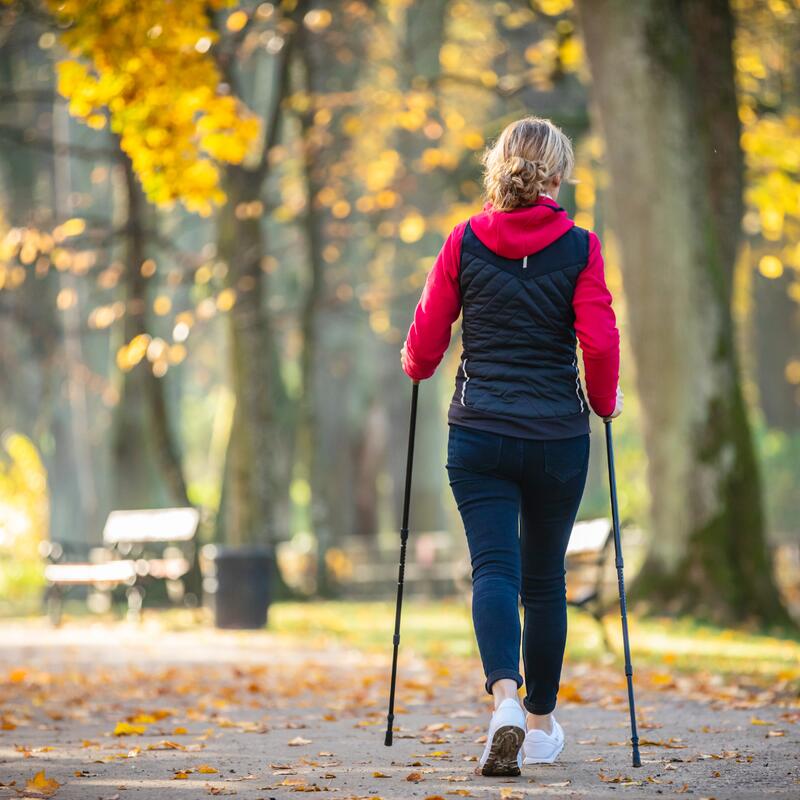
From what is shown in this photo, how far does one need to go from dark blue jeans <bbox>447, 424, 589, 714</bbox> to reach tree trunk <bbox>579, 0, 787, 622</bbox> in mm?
8170

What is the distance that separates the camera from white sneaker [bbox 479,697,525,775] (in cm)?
516

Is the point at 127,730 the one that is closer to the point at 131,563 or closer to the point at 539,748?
the point at 539,748

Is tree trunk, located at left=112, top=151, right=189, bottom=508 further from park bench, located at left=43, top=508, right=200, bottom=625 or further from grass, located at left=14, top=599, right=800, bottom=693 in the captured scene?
grass, located at left=14, top=599, right=800, bottom=693

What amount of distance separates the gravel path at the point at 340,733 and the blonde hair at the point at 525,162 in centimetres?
190

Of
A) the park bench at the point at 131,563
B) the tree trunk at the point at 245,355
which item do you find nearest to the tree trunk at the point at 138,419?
the tree trunk at the point at 245,355

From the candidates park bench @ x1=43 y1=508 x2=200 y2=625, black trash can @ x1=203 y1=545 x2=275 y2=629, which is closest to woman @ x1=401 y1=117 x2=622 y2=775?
black trash can @ x1=203 y1=545 x2=275 y2=629

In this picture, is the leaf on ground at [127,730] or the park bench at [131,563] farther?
the park bench at [131,563]

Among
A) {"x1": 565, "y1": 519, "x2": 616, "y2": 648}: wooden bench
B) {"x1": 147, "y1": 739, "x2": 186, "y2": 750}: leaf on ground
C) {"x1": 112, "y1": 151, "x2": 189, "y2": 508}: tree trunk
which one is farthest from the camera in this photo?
{"x1": 112, "y1": 151, "x2": 189, "y2": 508}: tree trunk

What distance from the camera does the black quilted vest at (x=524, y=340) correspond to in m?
5.45

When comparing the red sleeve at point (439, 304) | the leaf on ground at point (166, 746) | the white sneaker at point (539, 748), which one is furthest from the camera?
the leaf on ground at point (166, 746)

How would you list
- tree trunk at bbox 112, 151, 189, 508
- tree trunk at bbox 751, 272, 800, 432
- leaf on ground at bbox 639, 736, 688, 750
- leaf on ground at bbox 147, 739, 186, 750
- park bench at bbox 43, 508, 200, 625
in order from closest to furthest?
leaf on ground at bbox 639, 736, 688, 750
leaf on ground at bbox 147, 739, 186, 750
park bench at bbox 43, 508, 200, 625
tree trunk at bbox 112, 151, 189, 508
tree trunk at bbox 751, 272, 800, 432

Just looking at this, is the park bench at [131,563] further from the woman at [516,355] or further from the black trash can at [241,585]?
the woman at [516,355]

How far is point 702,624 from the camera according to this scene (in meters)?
13.2

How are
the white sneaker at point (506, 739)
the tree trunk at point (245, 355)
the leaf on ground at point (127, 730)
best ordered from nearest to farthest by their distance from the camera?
the white sneaker at point (506, 739) → the leaf on ground at point (127, 730) → the tree trunk at point (245, 355)
